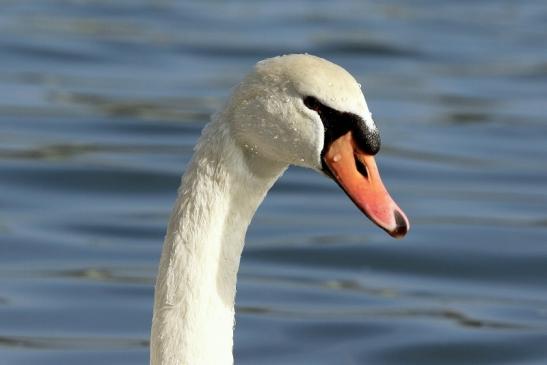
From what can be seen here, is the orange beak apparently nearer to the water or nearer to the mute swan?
the mute swan

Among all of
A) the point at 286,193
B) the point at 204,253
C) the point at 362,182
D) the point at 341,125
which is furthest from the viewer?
the point at 286,193

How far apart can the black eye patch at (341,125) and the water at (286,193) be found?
3.16 meters

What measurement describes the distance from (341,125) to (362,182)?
0.22m

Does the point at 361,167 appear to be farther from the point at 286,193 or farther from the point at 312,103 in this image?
the point at 286,193

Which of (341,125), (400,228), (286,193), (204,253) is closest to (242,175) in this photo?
(204,253)

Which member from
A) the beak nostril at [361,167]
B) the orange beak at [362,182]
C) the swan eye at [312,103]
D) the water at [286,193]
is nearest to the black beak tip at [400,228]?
the orange beak at [362,182]

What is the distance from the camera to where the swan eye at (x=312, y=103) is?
512cm

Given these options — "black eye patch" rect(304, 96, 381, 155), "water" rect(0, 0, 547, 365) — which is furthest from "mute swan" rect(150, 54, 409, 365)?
"water" rect(0, 0, 547, 365)

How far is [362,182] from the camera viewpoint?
5.23 metres

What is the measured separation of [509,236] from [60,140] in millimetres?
3791

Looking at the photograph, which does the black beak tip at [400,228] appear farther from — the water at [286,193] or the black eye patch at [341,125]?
the water at [286,193]

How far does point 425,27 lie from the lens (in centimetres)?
1980

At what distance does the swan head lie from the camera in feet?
16.7

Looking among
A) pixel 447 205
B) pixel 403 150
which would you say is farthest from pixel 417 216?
pixel 403 150
